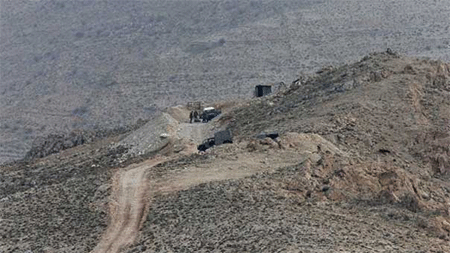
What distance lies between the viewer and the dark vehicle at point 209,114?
50.7 meters

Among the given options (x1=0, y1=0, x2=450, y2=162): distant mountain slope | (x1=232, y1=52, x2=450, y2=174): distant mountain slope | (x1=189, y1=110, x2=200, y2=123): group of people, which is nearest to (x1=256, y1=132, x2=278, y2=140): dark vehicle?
(x1=232, y1=52, x2=450, y2=174): distant mountain slope

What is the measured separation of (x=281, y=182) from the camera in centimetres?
2997

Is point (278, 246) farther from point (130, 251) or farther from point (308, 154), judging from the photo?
point (308, 154)

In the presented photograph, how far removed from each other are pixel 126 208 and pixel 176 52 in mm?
77787

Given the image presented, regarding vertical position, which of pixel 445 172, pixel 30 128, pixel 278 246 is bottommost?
pixel 30 128

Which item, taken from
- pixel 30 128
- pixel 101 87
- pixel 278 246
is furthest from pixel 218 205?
pixel 101 87

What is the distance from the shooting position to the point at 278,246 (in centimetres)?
2402

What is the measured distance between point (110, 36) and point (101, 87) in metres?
16.8

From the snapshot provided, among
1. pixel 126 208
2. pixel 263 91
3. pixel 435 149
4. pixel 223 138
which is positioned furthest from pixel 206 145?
pixel 263 91

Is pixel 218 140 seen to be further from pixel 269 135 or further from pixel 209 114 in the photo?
pixel 209 114

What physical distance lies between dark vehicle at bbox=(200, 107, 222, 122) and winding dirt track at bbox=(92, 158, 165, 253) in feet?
47.3

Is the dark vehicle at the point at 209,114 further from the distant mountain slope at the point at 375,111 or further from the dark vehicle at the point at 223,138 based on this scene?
the dark vehicle at the point at 223,138

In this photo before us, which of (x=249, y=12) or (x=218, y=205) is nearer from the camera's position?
(x=218, y=205)

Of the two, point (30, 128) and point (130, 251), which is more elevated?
point (130, 251)
